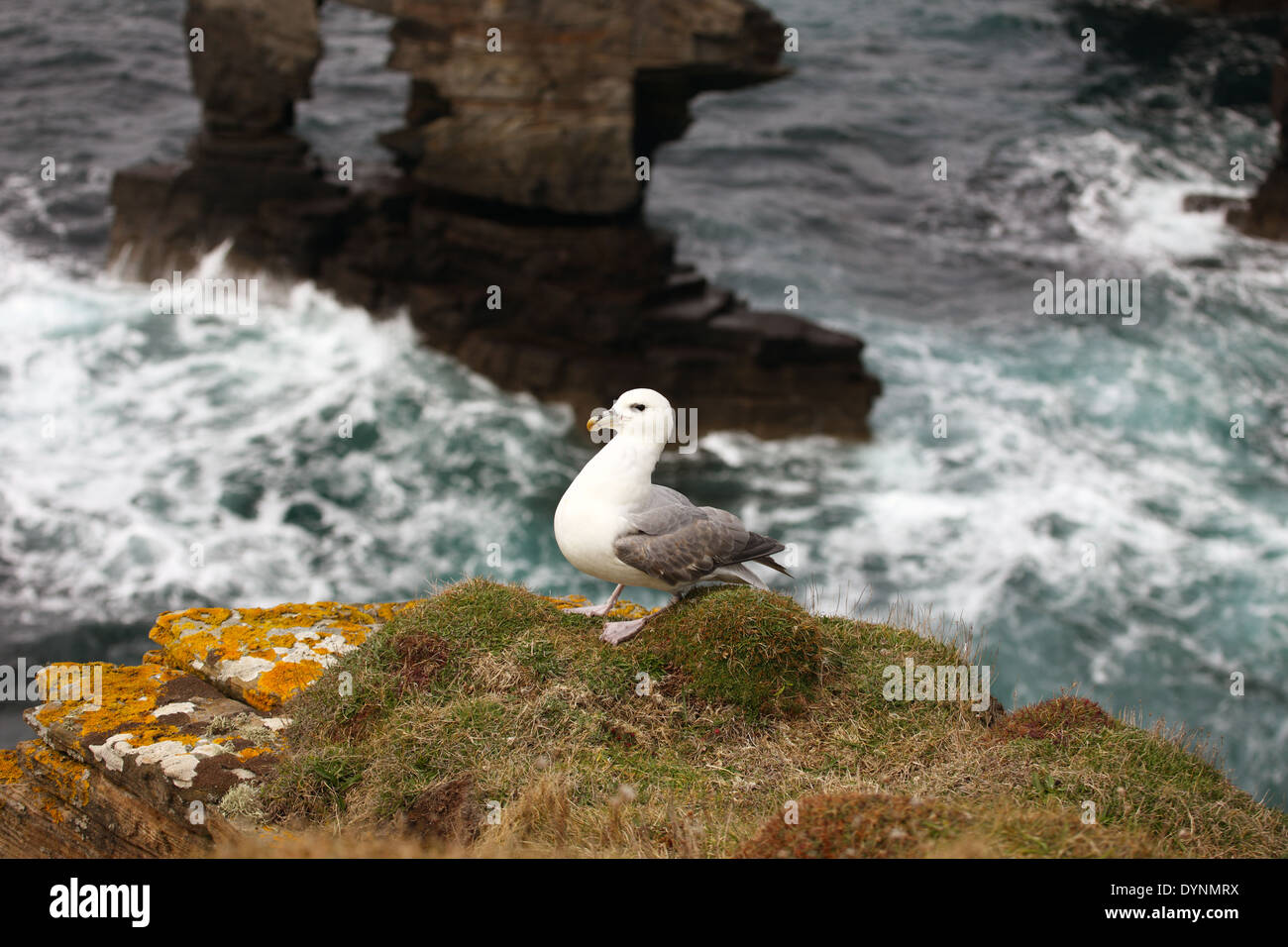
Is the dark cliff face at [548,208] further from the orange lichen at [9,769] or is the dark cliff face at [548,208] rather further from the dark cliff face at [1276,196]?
the dark cliff face at [1276,196]

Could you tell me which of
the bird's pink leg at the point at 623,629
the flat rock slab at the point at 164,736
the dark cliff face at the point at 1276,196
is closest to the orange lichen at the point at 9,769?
the flat rock slab at the point at 164,736

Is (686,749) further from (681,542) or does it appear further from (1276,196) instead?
(1276,196)

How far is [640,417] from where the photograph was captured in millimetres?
7113

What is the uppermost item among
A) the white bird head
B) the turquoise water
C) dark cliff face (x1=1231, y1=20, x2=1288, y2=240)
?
dark cliff face (x1=1231, y1=20, x2=1288, y2=240)

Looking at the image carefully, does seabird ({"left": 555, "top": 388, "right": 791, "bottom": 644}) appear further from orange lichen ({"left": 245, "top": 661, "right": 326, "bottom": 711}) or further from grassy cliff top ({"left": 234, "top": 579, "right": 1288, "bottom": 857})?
orange lichen ({"left": 245, "top": 661, "right": 326, "bottom": 711})

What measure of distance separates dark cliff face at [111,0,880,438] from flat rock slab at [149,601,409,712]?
1186cm

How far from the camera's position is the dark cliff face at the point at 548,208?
19969mm

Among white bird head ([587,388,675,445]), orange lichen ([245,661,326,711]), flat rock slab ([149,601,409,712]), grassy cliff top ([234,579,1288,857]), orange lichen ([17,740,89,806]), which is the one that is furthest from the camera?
flat rock slab ([149,601,409,712])

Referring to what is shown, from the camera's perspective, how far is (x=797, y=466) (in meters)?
20.1

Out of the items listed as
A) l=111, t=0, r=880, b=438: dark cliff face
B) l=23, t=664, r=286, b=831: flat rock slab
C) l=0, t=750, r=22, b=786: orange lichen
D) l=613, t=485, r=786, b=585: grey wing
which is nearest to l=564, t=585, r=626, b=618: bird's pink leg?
l=613, t=485, r=786, b=585: grey wing

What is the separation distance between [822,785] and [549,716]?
1707 mm

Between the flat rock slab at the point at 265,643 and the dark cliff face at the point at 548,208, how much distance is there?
11856 mm

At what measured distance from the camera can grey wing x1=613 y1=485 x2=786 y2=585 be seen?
23.4ft

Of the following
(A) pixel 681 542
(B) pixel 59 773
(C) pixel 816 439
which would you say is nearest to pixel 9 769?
(B) pixel 59 773
